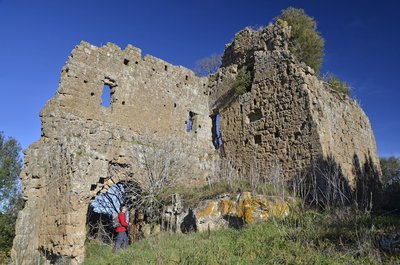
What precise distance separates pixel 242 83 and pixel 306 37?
3626mm

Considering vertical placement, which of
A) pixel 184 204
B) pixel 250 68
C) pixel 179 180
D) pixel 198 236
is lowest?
pixel 198 236

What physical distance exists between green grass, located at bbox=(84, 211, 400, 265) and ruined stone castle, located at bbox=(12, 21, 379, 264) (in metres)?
2.57

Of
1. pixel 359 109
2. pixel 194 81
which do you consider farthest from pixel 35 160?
pixel 359 109

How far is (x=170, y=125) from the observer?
1433 cm

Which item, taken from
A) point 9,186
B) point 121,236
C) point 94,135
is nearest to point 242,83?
point 94,135

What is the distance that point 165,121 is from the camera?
1419cm

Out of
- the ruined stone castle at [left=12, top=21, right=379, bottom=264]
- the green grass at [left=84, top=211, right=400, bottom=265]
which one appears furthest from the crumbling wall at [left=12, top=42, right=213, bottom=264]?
the green grass at [left=84, top=211, right=400, bottom=265]

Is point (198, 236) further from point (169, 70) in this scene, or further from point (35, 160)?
point (169, 70)

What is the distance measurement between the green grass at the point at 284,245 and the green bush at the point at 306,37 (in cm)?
864

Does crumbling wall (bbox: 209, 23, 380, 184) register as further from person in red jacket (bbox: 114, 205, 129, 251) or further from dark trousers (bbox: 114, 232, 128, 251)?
dark trousers (bbox: 114, 232, 128, 251)

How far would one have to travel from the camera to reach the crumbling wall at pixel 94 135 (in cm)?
923

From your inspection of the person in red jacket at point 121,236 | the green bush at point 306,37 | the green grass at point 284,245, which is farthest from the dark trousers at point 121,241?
the green bush at point 306,37

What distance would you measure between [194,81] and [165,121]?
112 inches

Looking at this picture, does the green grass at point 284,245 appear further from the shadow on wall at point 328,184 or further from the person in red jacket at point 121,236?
the shadow on wall at point 328,184
